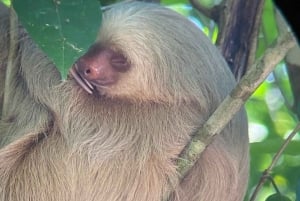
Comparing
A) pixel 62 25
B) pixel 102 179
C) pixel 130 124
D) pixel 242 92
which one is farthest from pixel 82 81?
pixel 242 92

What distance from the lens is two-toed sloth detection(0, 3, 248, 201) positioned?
78.5 inches

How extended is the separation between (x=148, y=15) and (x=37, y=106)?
1.89ft

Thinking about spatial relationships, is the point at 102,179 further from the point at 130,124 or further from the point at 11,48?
the point at 11,48

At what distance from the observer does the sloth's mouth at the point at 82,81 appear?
6.57 feet

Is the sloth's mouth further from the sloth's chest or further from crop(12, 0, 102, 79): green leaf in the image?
crop(12, 0, 102, 79): green leaf

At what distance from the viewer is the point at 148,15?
211 centimetres

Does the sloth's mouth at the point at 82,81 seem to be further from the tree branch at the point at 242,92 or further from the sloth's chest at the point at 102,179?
the tree branch at the point at 242,92

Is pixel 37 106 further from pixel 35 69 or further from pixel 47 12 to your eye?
pixel 47 12

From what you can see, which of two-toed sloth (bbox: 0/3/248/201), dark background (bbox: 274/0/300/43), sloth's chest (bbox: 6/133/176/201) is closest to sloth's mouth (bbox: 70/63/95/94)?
two-toed sloth (bbox: 0/3/248/201)

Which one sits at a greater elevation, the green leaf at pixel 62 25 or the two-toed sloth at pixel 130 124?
the green leaf at pixel 62 25

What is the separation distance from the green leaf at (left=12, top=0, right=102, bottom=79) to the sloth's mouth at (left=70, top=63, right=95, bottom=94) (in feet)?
1.33

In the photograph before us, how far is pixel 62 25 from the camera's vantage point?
158 centimetres

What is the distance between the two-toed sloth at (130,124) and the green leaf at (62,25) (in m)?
0.33

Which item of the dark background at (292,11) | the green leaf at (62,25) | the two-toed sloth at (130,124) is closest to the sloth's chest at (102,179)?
the two-toed sloth at (130,124)
